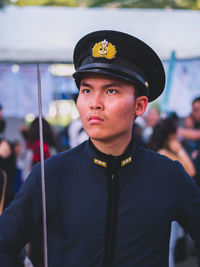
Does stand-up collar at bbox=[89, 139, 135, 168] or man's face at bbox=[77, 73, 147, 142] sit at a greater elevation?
man's face at bbox=[77, 73, 147, 142]

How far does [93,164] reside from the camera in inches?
57.7

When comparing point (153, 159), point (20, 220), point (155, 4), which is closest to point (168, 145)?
point (153, 159)

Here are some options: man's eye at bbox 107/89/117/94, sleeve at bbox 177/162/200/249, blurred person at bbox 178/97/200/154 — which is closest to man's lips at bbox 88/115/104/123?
man's eye at bbox 107/89/117/94

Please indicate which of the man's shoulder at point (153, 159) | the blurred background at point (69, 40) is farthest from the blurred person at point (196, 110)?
the man's shoulder at point (153, 159)

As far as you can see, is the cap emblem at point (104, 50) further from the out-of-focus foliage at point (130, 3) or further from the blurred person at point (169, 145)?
the out-of-focus foliage at point (130, 3)

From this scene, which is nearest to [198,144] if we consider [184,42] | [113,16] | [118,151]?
[184,42]

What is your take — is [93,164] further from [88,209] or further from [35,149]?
[35,149]

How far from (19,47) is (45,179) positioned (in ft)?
14.9

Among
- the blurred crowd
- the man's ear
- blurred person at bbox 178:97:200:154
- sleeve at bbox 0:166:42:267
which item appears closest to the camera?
sleeve at bbox 0:166:42:267

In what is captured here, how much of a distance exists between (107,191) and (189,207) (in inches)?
13.8

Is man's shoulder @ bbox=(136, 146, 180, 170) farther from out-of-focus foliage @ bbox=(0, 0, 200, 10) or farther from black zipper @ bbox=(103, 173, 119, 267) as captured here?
out-of-focus foliage @ bbox=(0, 0, 200, 10)

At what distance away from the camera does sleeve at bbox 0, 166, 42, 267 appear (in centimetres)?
126

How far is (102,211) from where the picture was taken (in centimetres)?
138

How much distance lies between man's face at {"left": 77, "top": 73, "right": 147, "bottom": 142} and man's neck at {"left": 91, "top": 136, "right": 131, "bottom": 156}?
32 mm
